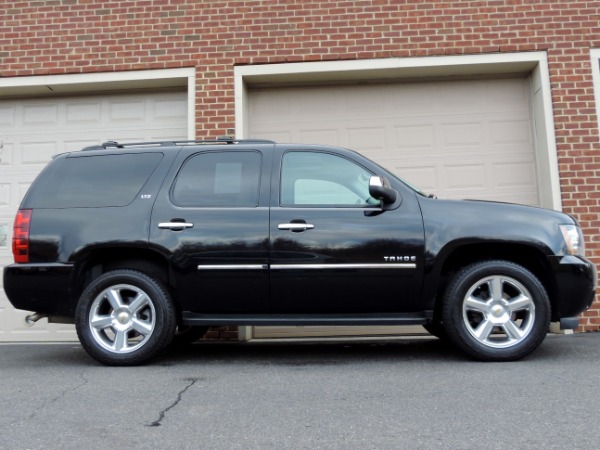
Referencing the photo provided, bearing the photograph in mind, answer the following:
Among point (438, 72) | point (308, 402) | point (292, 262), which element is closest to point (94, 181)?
point (292, 262)

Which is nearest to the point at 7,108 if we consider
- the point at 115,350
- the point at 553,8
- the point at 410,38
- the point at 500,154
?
the point at 115,350

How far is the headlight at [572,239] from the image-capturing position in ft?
15.4

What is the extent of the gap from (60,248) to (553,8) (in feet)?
22.4

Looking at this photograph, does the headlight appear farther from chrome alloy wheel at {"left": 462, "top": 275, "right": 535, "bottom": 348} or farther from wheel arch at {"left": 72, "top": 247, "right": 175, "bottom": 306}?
wheel arch at {"left": 72, "top": 247, "right": 175, "bottom": 306}

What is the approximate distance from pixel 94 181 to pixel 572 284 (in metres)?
4.19

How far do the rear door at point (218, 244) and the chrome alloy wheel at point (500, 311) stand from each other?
5.61 feet

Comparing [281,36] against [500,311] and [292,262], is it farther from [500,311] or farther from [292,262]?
[500,311]

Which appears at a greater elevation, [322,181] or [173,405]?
[322,181]

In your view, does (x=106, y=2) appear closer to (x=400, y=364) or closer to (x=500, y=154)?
(x=500, y=154)

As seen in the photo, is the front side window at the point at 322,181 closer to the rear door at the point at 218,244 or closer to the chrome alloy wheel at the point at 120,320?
the rear door at the point at 218,244

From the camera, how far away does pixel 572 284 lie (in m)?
4.61

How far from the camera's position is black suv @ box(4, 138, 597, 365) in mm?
4617

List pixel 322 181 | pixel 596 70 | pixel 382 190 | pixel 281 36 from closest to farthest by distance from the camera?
pixel 382 190 < pixel 322 181 < pixel 596 70 < pixel 281 36

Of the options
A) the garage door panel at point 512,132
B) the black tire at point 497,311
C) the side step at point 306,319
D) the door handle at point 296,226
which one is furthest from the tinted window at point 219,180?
the garage door panel at point 512,132
